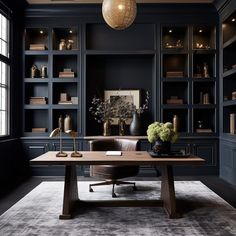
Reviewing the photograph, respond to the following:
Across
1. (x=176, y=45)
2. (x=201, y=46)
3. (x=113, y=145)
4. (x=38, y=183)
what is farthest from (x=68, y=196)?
(x=201, y=46)

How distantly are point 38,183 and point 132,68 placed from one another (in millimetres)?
2926

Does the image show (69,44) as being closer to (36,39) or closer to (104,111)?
(36,39)

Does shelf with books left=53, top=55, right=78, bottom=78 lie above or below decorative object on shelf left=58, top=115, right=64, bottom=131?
above

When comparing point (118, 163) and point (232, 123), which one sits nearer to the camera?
point (118, 163)

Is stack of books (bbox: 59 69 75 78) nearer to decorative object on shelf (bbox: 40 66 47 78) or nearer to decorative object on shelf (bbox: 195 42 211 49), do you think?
decorative object on shelf (bbox: 40 66 47 78)

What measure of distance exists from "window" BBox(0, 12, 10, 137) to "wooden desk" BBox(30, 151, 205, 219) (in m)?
2.23

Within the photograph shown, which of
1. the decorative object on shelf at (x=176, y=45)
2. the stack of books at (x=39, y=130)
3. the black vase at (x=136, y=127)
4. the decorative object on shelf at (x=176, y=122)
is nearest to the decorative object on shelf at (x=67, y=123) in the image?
the stack of books at (x=39, y=130)

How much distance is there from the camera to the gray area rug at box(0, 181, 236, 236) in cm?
302

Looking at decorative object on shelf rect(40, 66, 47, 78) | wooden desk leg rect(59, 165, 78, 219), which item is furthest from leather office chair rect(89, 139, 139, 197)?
decorative object on shelf rect(40, 66, 47, 78)

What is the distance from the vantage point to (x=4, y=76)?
548cm

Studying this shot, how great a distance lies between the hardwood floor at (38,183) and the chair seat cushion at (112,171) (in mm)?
1132

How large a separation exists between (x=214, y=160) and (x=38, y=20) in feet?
14.2

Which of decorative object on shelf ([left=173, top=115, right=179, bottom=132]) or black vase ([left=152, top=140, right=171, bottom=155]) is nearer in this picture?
black vase ([left=152, top=140, right=171, bottom=155])

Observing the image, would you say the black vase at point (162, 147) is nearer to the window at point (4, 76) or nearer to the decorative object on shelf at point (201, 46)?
the window at point (4, 76)
